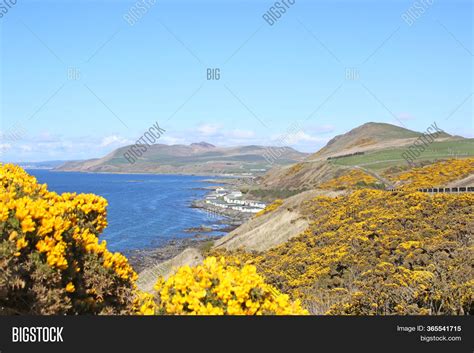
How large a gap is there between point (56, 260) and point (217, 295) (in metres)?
2.24

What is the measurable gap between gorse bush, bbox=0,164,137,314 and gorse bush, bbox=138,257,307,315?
4.07 feet

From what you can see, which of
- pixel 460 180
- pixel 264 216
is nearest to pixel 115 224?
pixel 264 216

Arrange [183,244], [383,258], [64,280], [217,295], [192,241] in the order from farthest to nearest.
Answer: [192,241] → [183,244] → [383,258] → [64,280] → [217,295]

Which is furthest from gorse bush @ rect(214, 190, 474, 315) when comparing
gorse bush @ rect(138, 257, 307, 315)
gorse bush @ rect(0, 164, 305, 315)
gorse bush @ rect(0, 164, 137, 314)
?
gorse bush @ rect(0, 164, 137, 314)

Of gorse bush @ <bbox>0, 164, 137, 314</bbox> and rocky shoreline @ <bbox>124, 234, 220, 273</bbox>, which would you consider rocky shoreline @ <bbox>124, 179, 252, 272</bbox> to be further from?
gorse bush @ <bbox>0, 164, 137, 314</bbox>

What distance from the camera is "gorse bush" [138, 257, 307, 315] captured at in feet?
19.9

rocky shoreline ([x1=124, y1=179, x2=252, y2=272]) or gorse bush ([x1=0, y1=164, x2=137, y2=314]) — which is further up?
rocky shoreline ([x1=124, y1=179, x2=252, y2=272])

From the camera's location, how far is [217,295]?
244 inches

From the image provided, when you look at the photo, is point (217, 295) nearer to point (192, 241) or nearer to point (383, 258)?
point (383, 258)

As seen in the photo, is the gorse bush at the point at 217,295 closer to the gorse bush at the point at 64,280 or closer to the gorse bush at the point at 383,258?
the gorse bush at the point at 64,280

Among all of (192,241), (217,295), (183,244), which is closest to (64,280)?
(217,295)

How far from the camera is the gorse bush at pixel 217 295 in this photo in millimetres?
6055


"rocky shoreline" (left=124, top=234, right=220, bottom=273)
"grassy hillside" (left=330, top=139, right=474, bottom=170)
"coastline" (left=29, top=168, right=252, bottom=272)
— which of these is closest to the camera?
"rocky shoreline" (left=124, top=234, right=220, bottom=273)

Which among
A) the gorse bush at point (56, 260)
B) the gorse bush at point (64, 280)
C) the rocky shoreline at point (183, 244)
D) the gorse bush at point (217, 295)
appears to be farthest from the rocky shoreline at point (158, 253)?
the gorse bush at point (217, 295)
